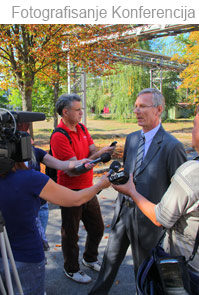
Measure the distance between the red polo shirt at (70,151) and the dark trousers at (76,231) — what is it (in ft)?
0.85

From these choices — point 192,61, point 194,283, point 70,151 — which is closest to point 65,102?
point 70,151

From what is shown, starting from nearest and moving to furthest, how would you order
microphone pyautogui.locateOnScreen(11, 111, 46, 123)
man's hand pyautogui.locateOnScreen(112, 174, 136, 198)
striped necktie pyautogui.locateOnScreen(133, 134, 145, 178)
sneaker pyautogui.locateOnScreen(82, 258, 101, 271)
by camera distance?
1. microphone pyautogui.locateOnScreen(11, 111, 46, 123)
2. man's hand pyautogui.locateOnScreen(112, 174, 136, 198)
3. striped necktie pyautogui.locateOnScreen(133, 134, 145, 178)
4. sneaker pyautogui.locateOnScreen(82, 258, 101, 271)

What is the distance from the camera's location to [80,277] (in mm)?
2945

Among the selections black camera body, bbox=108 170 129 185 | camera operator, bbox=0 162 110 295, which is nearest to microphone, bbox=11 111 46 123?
camera operator, bbox=0 162 110 295

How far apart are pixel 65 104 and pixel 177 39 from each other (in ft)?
95.2

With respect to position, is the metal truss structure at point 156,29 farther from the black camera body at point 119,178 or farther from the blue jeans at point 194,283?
the blue jeans at point 194,283

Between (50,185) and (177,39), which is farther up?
(177,39)

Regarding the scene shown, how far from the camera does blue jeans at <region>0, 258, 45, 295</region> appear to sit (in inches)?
66.5

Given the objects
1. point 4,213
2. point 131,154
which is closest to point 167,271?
point 4,213

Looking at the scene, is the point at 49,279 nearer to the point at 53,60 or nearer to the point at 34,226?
the point at 34,226

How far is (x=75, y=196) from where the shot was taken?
A: 1865 mm

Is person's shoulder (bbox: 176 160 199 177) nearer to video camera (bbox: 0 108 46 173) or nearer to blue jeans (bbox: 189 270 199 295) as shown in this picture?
blue jeans (bbox: 189 270 199 295)

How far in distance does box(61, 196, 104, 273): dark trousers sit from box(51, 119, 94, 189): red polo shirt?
259 mm

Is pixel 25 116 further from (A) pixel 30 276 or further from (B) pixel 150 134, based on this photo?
(B) pixel 150 134
